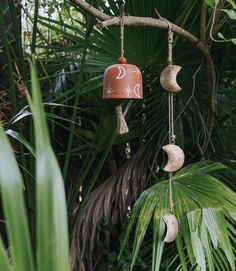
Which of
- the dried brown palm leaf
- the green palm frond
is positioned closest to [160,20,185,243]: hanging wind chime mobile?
the green palm frond

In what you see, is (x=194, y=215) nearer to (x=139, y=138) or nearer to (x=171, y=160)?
(x=171, y=160)

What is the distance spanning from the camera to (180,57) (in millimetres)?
1270

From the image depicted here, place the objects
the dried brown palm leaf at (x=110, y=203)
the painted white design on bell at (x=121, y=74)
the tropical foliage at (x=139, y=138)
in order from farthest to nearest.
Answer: the dried brown palm leaf at (x=110, y=203), the tropical foliage at (x=139, y=138), the painted white design on bell at (x=121, y=74)

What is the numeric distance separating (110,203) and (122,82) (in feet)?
2.01

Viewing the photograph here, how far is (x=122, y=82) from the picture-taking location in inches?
31.3

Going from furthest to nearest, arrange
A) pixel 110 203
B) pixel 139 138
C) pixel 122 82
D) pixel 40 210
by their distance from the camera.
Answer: pixel 139 138 < pixel 110 203 < pixel 122 82 < pixel 40 210

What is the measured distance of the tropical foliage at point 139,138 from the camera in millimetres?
896

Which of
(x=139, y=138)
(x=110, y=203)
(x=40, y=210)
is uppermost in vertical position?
(x=40, y=210)

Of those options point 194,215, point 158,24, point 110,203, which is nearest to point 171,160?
point 194,215

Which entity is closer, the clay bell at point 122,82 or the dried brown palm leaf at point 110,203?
the clay bell at point 122,82

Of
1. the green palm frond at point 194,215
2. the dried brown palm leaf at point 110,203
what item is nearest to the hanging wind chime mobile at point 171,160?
the green palm frond at point 194,215

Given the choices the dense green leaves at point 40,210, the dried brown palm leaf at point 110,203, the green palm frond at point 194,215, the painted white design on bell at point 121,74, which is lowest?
the dried brown palm leaf at point 110,203

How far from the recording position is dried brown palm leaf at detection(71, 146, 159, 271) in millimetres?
1307

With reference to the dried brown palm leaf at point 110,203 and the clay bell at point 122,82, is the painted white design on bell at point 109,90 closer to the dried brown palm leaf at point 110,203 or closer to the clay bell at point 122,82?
the clay bell at point 122,82
